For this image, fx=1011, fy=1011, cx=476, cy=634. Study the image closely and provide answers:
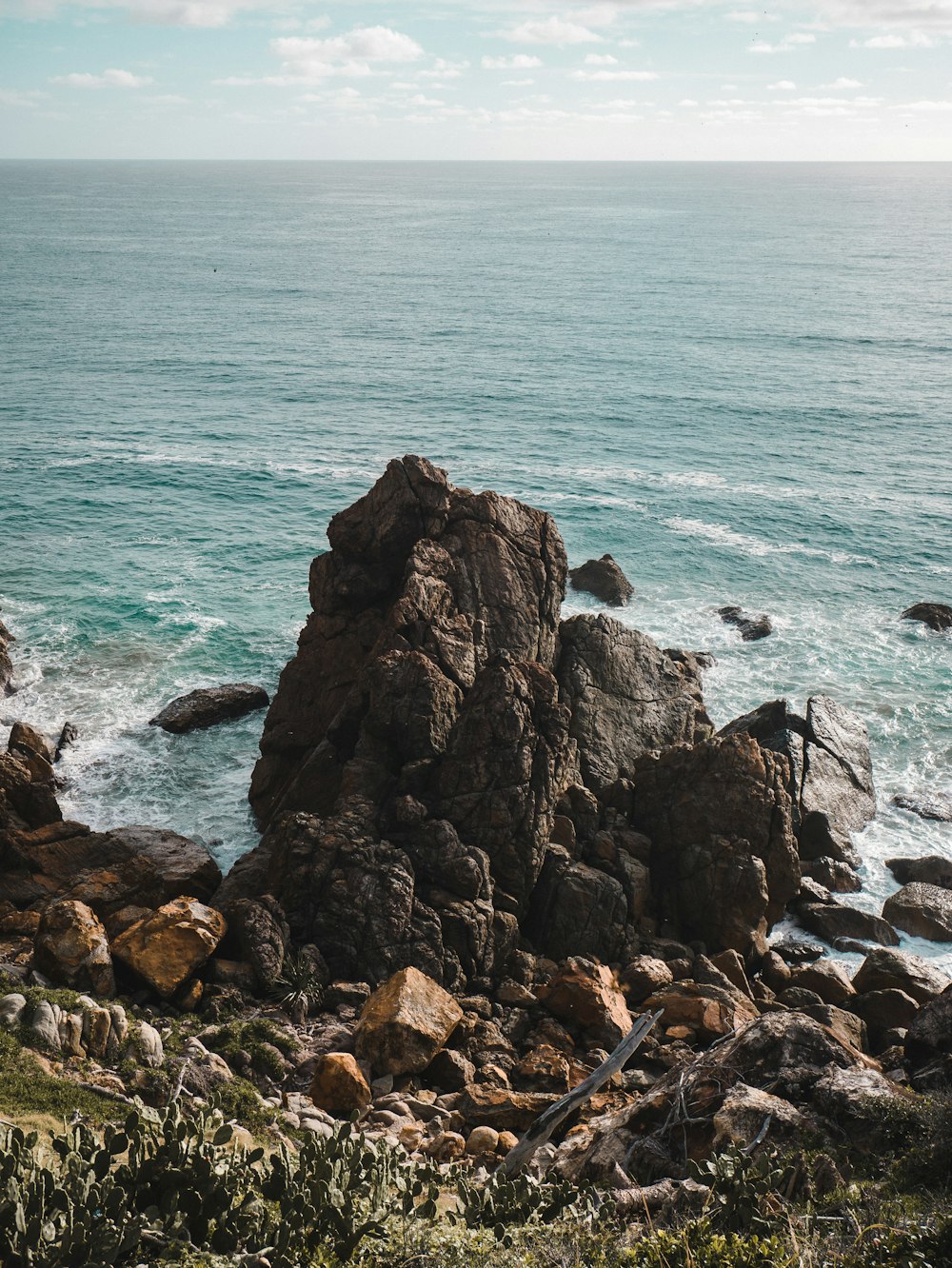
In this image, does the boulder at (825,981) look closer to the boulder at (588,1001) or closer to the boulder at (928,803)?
the boulder at (588,1001)

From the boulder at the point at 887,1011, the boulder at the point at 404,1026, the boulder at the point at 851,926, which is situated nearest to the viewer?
the boulder at the point at 404,1026

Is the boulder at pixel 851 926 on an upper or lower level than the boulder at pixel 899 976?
lower

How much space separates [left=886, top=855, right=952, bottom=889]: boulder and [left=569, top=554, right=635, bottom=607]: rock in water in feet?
65.3

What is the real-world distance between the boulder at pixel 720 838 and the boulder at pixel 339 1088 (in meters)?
11.3

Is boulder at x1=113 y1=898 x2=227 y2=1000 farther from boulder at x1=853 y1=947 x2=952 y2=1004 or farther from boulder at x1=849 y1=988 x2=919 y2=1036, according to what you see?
boulder at x1=853 y1=947 x2=952 y2=1004

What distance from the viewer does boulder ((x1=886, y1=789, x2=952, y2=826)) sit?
34031mm

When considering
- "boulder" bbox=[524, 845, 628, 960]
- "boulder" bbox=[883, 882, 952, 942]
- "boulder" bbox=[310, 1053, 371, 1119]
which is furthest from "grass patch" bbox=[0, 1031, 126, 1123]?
"boulder" bbox=[883, 882, 952, 942]

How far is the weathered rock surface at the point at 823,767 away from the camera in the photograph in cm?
3200

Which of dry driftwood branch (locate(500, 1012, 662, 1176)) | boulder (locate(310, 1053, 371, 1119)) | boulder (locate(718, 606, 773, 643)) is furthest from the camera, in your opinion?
boulder (locate(718, 606, 773, 643))

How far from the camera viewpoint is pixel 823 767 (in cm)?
3406

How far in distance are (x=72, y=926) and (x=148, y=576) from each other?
103ft

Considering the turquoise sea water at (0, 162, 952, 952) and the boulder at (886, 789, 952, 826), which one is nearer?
the boulder at (886, 789, 952, 826)

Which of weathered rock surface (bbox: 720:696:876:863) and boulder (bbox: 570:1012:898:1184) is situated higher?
boulder (bbox: 570:1012:898:1184)

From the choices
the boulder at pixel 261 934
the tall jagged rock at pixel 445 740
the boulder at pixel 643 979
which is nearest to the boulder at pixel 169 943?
the boulder at pixel 261 934
